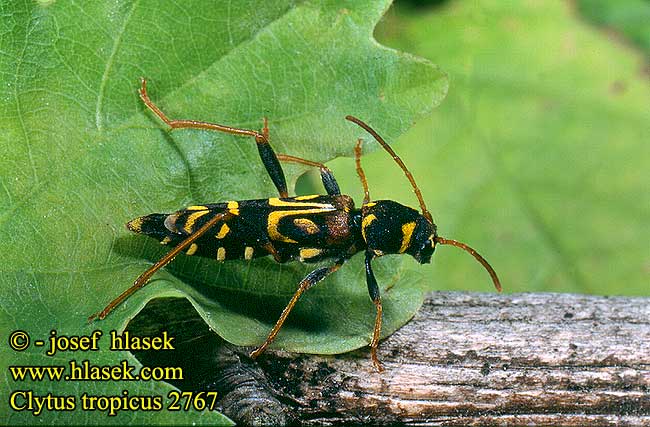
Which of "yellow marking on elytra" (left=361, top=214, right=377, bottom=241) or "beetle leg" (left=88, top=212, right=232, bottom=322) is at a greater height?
"beetle leg" (left=88, top=212, right=232, bottom=322)

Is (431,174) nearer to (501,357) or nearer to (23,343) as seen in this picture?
(501,357)

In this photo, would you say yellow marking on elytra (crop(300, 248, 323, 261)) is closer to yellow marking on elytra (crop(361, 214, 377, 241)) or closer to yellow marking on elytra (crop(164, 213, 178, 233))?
yellow marking on elytra (crop(361, 214, 377, 241))

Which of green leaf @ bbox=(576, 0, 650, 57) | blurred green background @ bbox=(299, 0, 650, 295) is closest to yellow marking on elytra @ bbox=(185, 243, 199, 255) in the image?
blurred green background @ bbox=(299, 0, 650, 295)

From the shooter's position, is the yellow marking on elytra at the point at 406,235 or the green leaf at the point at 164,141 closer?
the green leaf at the point at 164,141

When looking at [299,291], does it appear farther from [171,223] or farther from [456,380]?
[456,380]

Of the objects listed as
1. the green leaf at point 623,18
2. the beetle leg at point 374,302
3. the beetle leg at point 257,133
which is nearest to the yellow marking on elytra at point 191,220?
the beetle leg at point 257,133

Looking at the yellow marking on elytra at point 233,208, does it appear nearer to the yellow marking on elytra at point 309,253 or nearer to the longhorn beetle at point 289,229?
the longhorn beetle at point 289,229
